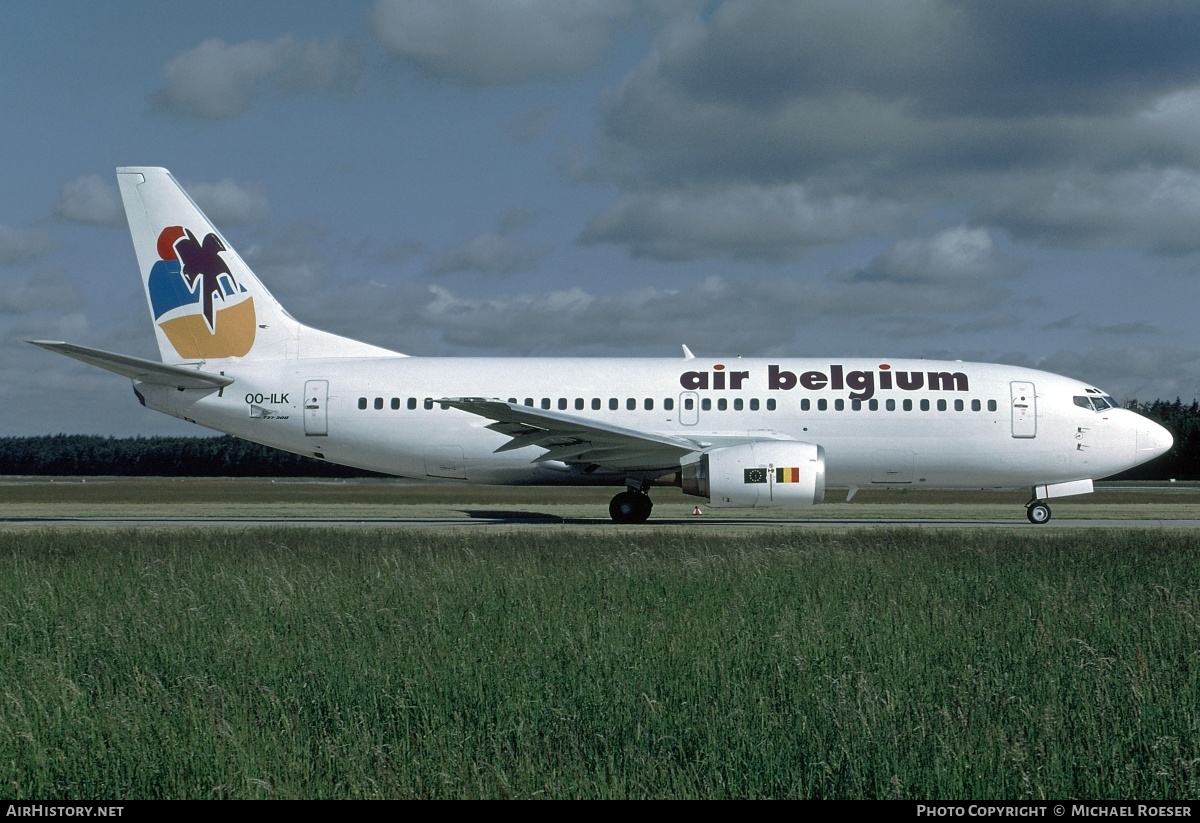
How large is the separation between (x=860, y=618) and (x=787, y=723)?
132 inches

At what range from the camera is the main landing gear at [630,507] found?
933 inches

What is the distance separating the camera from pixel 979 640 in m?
8.55

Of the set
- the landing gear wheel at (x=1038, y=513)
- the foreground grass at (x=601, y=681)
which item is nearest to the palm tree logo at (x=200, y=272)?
the foreground grass at (x=601, y=681)

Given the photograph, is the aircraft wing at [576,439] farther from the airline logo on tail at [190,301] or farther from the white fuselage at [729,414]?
the airline logo on tail at [190,301]

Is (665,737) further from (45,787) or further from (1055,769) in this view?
(45,787)

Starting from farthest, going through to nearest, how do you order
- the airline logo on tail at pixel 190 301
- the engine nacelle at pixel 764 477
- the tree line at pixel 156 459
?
1. the tree line at pixel 156 459
2. the airline logo on tail at pixel 190 301
3. the engine nacelle at pixel 764 477

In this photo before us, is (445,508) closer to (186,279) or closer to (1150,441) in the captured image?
(186,279)

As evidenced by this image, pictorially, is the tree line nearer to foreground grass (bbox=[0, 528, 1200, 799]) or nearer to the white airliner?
the white airliner

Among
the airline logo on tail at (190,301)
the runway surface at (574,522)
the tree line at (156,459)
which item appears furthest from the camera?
the tree line at (156,459)

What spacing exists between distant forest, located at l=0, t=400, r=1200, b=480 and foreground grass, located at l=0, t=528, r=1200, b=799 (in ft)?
230

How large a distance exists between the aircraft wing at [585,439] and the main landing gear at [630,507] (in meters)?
1.02

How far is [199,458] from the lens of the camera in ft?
323

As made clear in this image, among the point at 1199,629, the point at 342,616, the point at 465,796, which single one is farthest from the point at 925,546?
the point at 465,796
